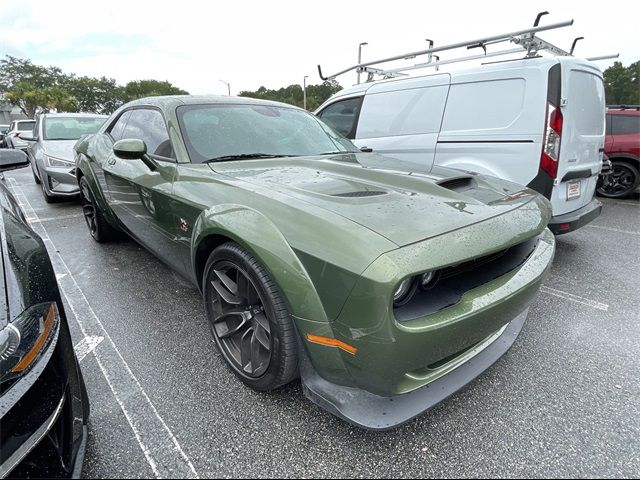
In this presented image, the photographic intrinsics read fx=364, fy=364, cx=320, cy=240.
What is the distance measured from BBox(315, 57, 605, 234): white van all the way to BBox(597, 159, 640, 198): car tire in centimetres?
380

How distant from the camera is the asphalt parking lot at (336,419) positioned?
58.2 inches

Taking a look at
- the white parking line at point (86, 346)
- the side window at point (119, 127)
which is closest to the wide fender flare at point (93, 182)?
the side window at point (119, 127)

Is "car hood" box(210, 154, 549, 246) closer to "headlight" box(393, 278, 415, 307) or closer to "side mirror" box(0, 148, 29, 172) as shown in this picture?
"headlight" box(393, 278, 415, 307)

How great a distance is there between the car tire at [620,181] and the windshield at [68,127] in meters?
9.35

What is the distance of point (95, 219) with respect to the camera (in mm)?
4004

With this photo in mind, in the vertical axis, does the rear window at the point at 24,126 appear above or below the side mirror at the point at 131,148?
above

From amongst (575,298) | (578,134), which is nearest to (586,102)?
(578,134)

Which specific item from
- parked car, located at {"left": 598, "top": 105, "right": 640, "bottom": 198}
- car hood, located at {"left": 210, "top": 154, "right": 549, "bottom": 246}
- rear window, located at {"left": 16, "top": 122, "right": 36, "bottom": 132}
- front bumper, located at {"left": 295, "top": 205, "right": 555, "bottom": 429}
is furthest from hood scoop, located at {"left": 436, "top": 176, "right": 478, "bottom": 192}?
rear window, located at {"left": 16, "top": 122, "right": 36, "bottom": 132}

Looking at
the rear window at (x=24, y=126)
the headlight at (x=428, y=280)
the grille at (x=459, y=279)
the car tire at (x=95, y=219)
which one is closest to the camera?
the grille at (x=459, y=279)

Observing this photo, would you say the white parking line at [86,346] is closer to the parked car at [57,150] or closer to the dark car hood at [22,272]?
the dark car hood at [22,272]

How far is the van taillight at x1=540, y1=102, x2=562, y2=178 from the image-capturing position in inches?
123

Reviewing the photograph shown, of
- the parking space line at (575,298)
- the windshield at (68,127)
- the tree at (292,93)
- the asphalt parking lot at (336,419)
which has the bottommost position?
the parking space line at (575,298)

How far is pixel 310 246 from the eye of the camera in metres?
1.41

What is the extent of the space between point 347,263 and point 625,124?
7845 millimetres
